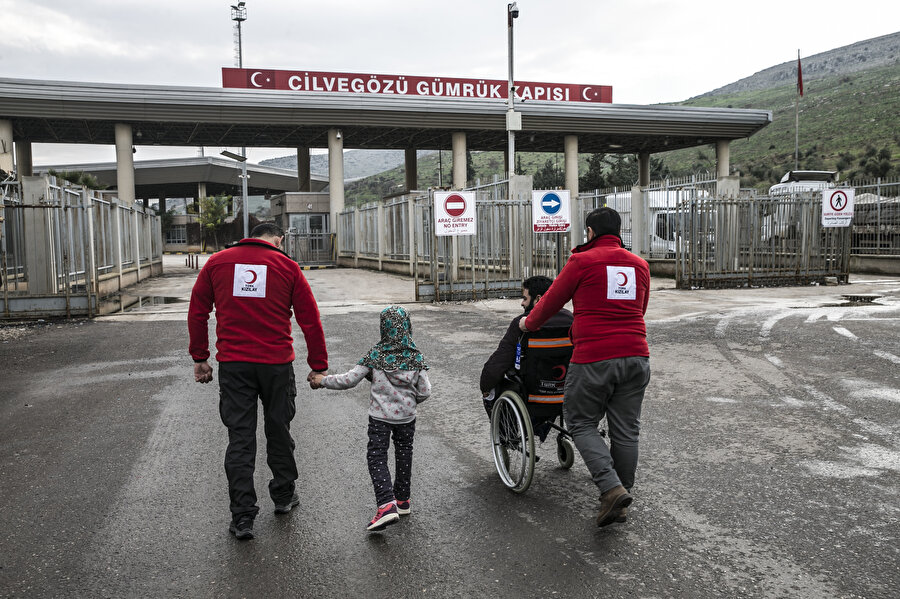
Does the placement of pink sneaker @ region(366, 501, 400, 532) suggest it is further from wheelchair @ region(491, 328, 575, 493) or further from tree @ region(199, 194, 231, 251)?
tree @ region(199, 194, 231, 251)

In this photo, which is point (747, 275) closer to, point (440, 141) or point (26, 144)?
point (440, 141)

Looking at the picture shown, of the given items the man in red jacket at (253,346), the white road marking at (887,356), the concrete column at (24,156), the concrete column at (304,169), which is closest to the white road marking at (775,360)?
the white road marking at (887,356)

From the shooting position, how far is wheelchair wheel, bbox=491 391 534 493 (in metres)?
4.53

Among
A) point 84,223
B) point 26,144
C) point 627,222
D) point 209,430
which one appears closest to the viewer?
point 209,430

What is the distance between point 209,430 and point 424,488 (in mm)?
2403

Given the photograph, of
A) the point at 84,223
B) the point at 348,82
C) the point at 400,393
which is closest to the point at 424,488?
the point at 400,393

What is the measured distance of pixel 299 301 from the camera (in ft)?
14.6

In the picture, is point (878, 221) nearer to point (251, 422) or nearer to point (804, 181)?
point (804, 181)

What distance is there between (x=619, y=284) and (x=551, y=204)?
13.2 metres

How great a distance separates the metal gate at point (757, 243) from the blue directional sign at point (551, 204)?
3.83 meters

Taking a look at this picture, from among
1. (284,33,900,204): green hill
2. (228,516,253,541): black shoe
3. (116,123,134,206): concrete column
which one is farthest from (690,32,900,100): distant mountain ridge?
(228,516,253,541): black shoe

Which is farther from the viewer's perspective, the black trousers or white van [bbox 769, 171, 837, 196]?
white van [bbox 769, 171, 837, 196]

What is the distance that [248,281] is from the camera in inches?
169

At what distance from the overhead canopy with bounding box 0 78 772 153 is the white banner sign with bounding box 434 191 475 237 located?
841 inches
